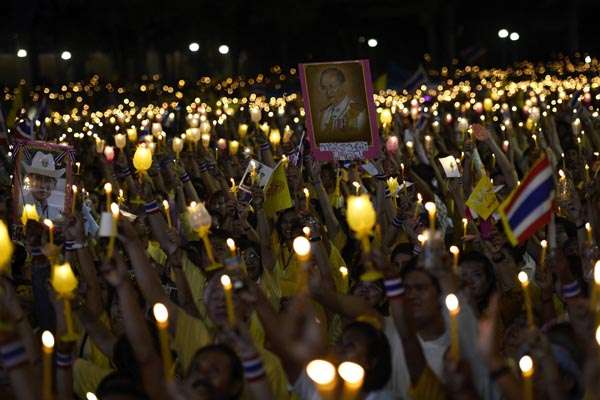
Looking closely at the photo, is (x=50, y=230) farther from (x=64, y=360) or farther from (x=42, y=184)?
(x=42, y=184)

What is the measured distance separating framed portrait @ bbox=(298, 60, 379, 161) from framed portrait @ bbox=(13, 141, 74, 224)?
2505 millimetres

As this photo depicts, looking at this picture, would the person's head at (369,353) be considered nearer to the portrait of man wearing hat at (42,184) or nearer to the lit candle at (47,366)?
the lit candle at (47,366)

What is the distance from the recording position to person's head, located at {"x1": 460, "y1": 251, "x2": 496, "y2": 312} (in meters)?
6.38

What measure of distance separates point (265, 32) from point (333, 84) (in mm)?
45093

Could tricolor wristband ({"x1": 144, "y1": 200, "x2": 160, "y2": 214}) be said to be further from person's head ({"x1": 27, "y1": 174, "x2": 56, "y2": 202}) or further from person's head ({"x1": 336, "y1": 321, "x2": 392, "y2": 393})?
person's head ({"x1": 336, "y1": 321, "x2": 392, "y2": 393})

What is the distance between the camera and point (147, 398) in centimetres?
504

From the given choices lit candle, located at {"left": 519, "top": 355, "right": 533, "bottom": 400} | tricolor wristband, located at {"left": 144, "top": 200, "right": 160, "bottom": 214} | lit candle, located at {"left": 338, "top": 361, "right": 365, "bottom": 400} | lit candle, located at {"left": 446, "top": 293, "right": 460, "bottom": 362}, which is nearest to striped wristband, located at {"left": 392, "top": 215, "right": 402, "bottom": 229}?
tricolor wristband, located at {"left": 144, "top": 200, "right": 160, "bottom": 214}

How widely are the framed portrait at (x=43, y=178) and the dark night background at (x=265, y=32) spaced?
66.5 ft

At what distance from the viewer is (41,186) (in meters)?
8.57

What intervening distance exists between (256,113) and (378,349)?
10173mm

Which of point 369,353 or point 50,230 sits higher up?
point 50,230

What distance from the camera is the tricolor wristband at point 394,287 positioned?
5086 mm

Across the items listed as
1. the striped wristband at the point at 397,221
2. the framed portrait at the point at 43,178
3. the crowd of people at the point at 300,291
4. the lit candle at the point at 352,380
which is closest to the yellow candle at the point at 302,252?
the crowd of people at the point at 300,291

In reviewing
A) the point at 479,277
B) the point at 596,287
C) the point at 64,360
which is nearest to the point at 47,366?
the point at 64,360
